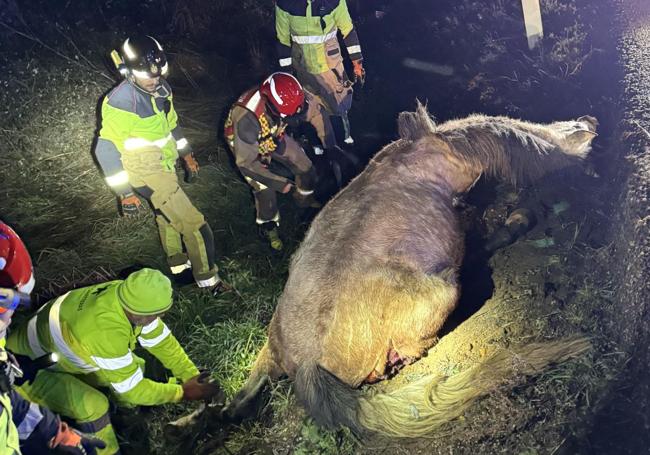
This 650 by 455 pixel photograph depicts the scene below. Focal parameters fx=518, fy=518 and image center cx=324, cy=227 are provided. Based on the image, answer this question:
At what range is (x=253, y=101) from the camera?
507cm

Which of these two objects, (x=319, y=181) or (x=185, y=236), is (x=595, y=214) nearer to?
→ (x=319, y=181)

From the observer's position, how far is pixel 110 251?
5.98 metres

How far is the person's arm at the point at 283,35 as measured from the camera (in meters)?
6.24

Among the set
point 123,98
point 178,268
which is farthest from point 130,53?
point 178,268

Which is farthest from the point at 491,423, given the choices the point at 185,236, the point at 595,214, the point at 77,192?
the point at 77,192

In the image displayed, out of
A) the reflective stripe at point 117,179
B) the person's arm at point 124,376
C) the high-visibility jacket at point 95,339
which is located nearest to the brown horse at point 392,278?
the person's arm at point 124,376

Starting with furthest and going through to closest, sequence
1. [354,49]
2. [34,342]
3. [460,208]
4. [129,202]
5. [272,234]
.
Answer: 1. [354,49]
2. [272,234]
3. [460,208]
4. [129,202]
5. [34,342]

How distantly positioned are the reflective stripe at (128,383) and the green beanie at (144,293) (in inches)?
21.3

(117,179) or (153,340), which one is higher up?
(117,179)

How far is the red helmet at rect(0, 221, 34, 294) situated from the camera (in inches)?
111

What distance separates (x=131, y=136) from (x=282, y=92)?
4.78ft

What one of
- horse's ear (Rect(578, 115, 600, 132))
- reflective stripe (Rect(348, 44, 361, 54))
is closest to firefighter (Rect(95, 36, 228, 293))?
reflective stripe (Rect(348, 44, 361, 54))

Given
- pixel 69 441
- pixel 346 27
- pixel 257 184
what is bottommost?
pixel 69 441

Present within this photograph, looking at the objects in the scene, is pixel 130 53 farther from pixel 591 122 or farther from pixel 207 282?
pixel 591 122
